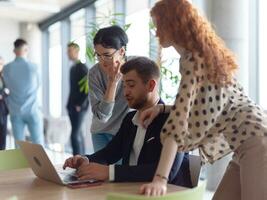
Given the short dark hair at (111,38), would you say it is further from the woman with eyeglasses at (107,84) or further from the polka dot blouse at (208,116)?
the polka dot blouse at (208,116)

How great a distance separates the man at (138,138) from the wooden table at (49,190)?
106mm

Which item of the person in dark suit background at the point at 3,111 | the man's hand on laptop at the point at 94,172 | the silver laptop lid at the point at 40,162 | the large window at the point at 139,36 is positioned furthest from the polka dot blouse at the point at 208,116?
the person in dark suit background at the point at 3,111

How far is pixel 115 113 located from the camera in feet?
8.25

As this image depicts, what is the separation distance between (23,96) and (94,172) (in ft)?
13.2

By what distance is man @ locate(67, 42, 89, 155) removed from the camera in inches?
220

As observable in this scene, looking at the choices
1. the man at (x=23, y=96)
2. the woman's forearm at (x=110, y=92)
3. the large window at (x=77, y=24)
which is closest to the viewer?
the woman's forearm at (x=110, y=92)

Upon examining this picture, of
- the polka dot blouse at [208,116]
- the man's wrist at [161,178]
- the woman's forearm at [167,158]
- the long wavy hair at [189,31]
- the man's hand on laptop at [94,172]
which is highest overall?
the long wavy hair at [189,31]

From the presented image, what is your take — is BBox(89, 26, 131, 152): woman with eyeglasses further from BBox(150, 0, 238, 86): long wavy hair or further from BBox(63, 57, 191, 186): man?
BBox(150, 0, 238, 86): long wavy hair

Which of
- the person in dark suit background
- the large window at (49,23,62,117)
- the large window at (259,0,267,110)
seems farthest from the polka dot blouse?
the large window at (49,23,62,117)

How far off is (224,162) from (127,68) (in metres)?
2.35

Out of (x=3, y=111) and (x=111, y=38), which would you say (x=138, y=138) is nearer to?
(x=111, y=38)

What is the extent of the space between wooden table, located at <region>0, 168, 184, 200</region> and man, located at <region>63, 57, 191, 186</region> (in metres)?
0.11

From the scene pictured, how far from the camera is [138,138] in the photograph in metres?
1.92

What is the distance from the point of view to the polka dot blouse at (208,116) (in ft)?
4.79
